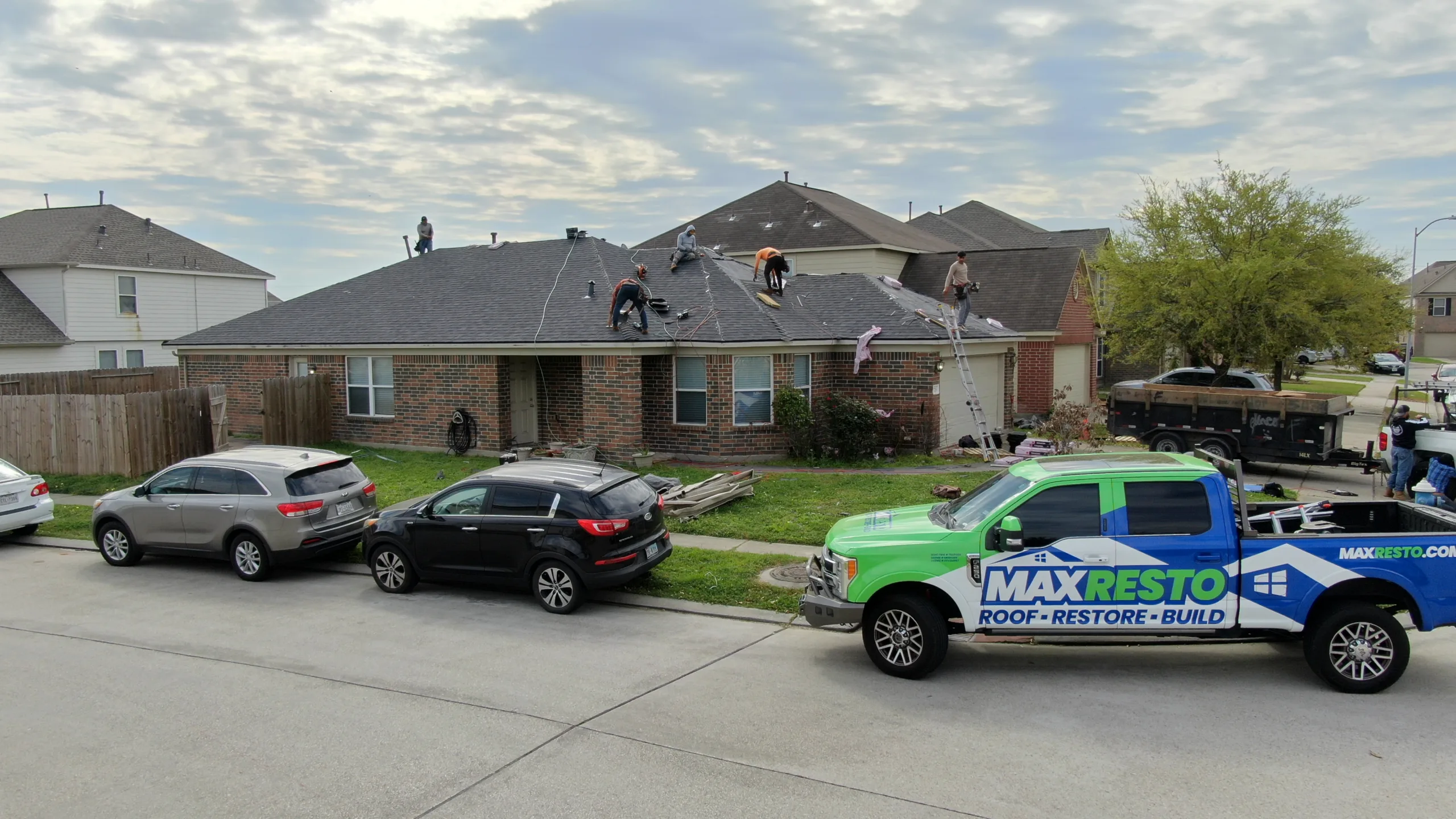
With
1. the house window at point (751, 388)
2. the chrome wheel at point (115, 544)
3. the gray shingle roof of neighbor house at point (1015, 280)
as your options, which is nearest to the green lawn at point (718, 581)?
the chrome wheel at point (115, 544)

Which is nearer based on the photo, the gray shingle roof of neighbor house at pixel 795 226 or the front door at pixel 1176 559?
the front door at pixel 1176 559

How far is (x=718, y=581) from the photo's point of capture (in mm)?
10695

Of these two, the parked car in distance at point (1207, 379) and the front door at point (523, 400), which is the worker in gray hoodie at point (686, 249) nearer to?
the front door at point (523, 400)

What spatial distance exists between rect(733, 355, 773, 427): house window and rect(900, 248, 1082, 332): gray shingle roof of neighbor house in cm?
1160

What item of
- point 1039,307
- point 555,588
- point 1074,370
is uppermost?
point 1039,307

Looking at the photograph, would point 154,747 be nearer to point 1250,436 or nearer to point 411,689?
point 411,689

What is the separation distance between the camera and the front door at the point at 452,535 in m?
10.5

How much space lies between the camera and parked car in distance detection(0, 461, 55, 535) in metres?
14.1

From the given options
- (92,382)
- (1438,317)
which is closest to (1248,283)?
(92,382)

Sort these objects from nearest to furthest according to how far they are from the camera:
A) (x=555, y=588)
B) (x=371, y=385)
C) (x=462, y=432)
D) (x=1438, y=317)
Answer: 1. (x=555, y=588)
2. (x=462, y=432)
3. (x=371, y=385)
4. (x=1438, y=317)

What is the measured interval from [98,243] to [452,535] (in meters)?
29.8

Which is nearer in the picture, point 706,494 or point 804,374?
point 706,494

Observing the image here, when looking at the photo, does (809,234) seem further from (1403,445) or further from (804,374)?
(1403,445)

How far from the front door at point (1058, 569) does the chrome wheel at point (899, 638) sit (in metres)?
0.50
